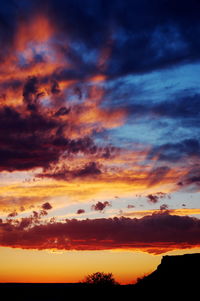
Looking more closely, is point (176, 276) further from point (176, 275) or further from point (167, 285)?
point (167, 285)

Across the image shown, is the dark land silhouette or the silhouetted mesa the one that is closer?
the dark land silhouette

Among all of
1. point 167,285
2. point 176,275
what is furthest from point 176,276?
point 167,285

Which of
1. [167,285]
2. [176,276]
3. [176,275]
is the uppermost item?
[176,275]

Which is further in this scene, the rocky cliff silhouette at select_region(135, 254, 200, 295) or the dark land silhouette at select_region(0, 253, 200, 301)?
the rocky cliff silhouette at select_region(135, 254, 200, 295)

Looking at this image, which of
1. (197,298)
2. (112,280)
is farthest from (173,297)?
(112,280)

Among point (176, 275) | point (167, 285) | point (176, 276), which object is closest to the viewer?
point (167, 285)

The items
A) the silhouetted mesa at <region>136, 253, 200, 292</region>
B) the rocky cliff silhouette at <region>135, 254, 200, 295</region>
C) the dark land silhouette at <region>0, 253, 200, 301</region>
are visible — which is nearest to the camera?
the dark land silhouette at <region>0, 253, 200, 301</region>

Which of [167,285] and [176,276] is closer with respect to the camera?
[167,285]

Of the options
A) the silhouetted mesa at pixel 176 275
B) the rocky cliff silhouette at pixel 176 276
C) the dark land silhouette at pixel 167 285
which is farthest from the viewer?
the silhouetted mesa at pixel 176 275

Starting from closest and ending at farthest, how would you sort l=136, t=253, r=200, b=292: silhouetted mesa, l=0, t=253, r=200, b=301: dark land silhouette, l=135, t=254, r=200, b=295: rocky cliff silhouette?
l=0, t=253, r=200, b=301: dark land silhouette → l=135, t=254, r=200, b=295: rocky cliff silhouette → l=136, t=253, r=200, b=292: silhouetted mesa

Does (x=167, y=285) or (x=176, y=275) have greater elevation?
(x=176, y=275)

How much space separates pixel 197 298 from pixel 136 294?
12.1 metres

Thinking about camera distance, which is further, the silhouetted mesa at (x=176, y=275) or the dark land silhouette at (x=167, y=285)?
the silhouetted mesa at (x=176, y=275)

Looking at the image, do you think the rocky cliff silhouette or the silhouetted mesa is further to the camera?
the silhouetted mesa
